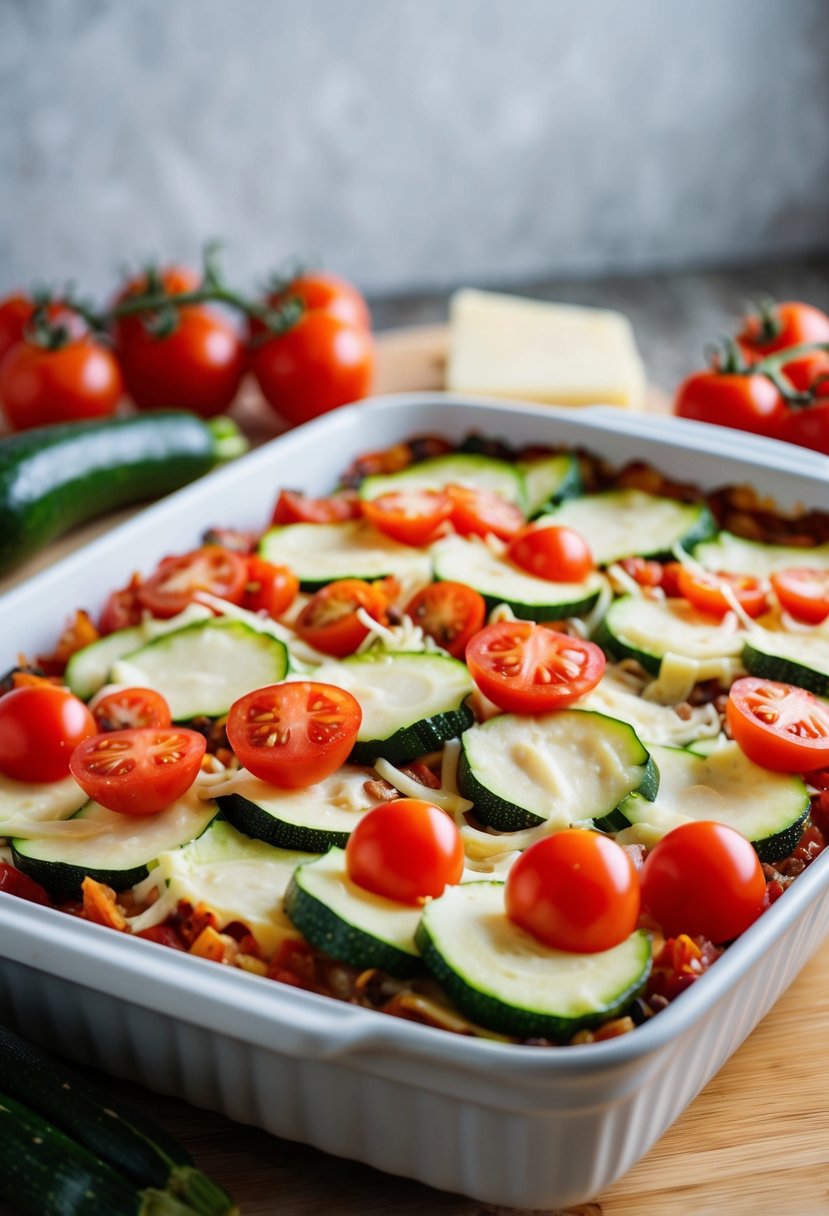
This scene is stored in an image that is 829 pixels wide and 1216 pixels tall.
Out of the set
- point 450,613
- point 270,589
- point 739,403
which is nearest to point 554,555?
point 450,613

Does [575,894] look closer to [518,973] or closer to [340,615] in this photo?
[518,973]

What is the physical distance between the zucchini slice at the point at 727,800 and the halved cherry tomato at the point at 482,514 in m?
1.13

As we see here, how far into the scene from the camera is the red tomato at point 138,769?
9.04 feet

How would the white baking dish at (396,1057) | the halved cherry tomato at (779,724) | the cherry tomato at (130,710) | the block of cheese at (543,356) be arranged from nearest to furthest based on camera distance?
the white baking dish at (396,1057), the halved cherry tomato at (779,724), the cherry tomato at (130,710), the block of cheese at (543,356)

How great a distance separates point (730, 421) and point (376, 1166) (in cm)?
293

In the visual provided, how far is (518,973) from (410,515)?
6.02ft

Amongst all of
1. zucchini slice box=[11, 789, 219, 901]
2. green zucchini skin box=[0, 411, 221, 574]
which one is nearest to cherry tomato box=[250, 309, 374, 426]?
green zucchini skin box=[0, 411, 221, 574]

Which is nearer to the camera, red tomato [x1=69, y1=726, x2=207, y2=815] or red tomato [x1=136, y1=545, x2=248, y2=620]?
red tomato [x1=69, y1=726, x2=207, y2=815]

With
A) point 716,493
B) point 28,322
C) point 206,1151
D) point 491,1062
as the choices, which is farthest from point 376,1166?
point 28,322

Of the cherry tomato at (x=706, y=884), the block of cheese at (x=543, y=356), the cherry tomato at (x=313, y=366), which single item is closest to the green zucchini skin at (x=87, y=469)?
the cherry tomato at (x=313, y=366)

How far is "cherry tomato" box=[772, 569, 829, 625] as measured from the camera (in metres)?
3.48

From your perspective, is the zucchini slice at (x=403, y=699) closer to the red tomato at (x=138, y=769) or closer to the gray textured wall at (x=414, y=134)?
the red tomato at (x=138, y=769)

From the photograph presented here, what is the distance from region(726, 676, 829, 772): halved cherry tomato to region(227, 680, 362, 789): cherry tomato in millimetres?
785

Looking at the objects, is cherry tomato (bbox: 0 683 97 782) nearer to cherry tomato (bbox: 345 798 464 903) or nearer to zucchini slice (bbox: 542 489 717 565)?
cherry tomato (bbox: 345 798 464 903)
